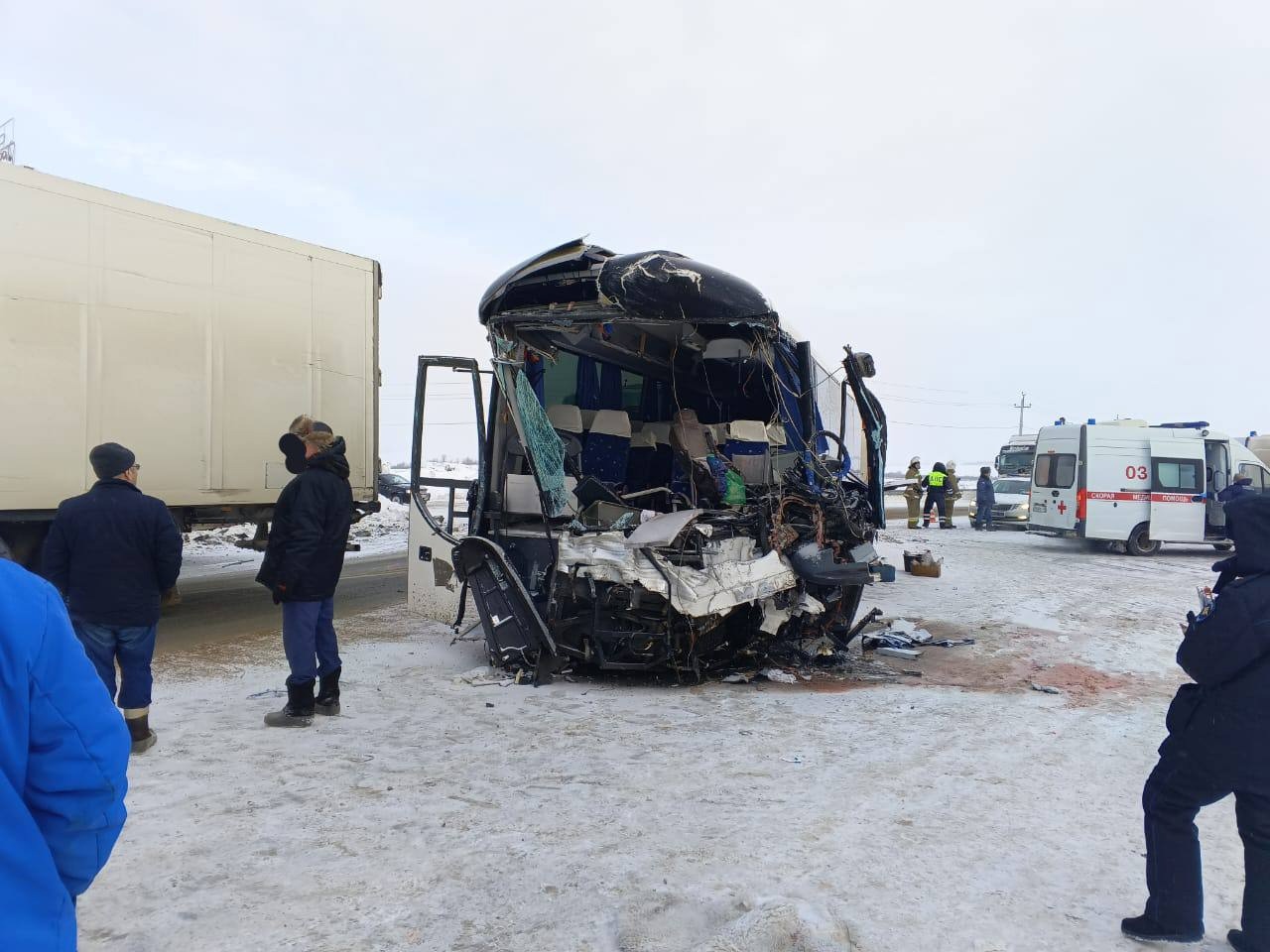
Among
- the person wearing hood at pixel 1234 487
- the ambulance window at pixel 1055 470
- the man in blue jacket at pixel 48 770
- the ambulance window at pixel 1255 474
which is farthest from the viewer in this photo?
the ambulance window at pixel 1255 474

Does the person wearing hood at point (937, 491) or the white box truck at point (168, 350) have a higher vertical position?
the white box truck at point (168, 350)

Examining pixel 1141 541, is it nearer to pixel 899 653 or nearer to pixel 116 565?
pixel 899 653

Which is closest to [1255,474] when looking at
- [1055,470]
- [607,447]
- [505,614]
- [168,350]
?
[1055,470]

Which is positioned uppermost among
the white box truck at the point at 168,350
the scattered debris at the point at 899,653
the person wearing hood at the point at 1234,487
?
the white box truck at the point at 168,350

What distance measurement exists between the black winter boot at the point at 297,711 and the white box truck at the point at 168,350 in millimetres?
3671

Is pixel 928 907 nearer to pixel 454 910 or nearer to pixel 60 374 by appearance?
pixel 454 910

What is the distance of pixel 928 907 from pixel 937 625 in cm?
600

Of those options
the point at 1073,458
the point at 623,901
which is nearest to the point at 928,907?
the point at 623,901

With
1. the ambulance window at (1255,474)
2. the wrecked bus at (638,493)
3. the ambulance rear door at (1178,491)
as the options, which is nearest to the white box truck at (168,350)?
the wrecked bus at (638,493)

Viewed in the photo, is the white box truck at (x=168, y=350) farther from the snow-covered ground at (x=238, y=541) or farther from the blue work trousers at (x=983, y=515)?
the blue work trousers at (x=983, y=515)

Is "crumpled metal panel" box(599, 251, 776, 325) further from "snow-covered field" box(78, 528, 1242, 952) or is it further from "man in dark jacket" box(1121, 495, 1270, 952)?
"man in dark jacket" box(1121, 495, 1270, 952)

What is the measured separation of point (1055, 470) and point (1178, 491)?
84.2 inches

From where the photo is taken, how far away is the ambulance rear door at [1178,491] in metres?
15.5

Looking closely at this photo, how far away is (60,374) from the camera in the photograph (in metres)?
6.90
